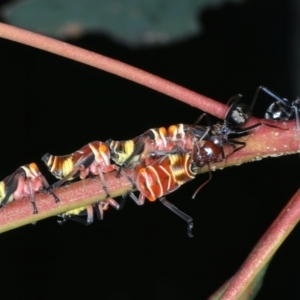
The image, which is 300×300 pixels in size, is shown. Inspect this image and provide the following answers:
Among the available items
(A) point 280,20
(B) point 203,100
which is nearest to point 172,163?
(B) point 203,100

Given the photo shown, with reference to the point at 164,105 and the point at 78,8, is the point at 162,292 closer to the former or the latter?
the point at 164,105

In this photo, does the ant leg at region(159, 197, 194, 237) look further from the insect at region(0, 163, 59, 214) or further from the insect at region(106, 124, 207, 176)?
the insect at region(0, 163, 59, 214)

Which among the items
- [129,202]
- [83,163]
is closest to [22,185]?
[83,163]

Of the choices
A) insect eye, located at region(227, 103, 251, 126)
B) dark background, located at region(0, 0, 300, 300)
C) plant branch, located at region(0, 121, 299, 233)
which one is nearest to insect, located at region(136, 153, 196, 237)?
plant branch, located at region(0, 121, 299, 233)

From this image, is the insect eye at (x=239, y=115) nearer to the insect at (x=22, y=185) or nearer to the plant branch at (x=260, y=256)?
the plant branch at (x=260, y=256)

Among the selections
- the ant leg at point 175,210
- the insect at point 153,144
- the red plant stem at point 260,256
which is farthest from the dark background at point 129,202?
the red plant stem at point 260,256

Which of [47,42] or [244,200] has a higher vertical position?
[47,42]
